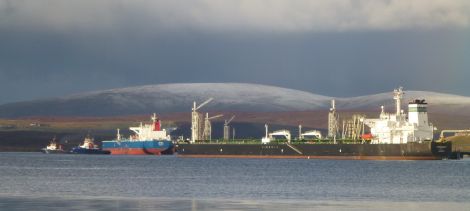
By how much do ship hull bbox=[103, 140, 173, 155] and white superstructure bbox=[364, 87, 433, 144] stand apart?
2114 inches

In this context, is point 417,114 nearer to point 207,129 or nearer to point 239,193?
point 207,129

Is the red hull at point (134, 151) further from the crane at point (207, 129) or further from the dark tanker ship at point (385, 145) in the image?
the dark tanker ship at point (385, 145)

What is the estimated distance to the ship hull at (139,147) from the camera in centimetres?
16612

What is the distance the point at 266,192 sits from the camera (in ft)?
181

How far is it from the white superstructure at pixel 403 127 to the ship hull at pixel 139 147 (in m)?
53.7

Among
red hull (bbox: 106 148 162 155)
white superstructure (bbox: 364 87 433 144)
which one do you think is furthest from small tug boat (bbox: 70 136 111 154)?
white superstructure (bbox: 364 87 433 144)

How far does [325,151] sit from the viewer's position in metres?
125

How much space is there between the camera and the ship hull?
166125 mm

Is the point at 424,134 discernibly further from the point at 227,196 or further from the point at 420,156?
the point at 227,196

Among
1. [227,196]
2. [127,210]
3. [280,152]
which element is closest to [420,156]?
[280,152]

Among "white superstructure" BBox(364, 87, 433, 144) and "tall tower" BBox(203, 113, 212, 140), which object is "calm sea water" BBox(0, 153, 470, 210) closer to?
"white superstructure" BBox(364, 87, 433, 144)

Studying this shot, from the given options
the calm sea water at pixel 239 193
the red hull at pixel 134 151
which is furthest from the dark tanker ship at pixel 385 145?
the calm sea water at pixel 239 193

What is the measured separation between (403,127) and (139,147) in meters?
62.9

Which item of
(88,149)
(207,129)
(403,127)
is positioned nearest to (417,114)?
(403,127)
